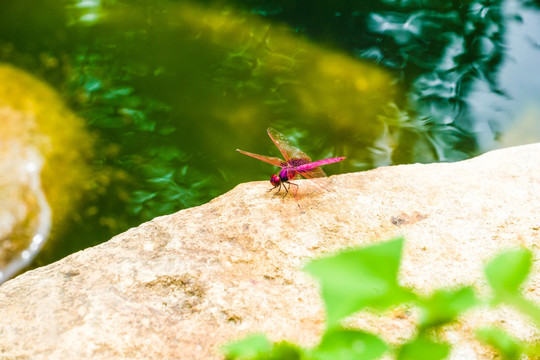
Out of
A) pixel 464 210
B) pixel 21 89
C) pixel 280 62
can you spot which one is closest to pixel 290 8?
pixel 280 62

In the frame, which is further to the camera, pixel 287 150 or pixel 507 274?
pixel 287 150

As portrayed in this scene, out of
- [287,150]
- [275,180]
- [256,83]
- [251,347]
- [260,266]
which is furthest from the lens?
[256,83]

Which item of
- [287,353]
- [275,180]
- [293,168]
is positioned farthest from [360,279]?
[293,168]

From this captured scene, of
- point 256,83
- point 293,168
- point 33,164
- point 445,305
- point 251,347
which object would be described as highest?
point 445,305

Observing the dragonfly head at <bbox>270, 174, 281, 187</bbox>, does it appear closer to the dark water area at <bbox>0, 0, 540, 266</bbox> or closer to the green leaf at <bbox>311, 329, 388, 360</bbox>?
the dark water area at <bbox>0, 0, 540, 266</bbox>

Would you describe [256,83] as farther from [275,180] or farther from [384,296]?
[384,296]

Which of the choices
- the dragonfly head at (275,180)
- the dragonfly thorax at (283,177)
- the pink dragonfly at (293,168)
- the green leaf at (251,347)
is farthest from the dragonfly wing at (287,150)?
the green leaf at (251,347)
